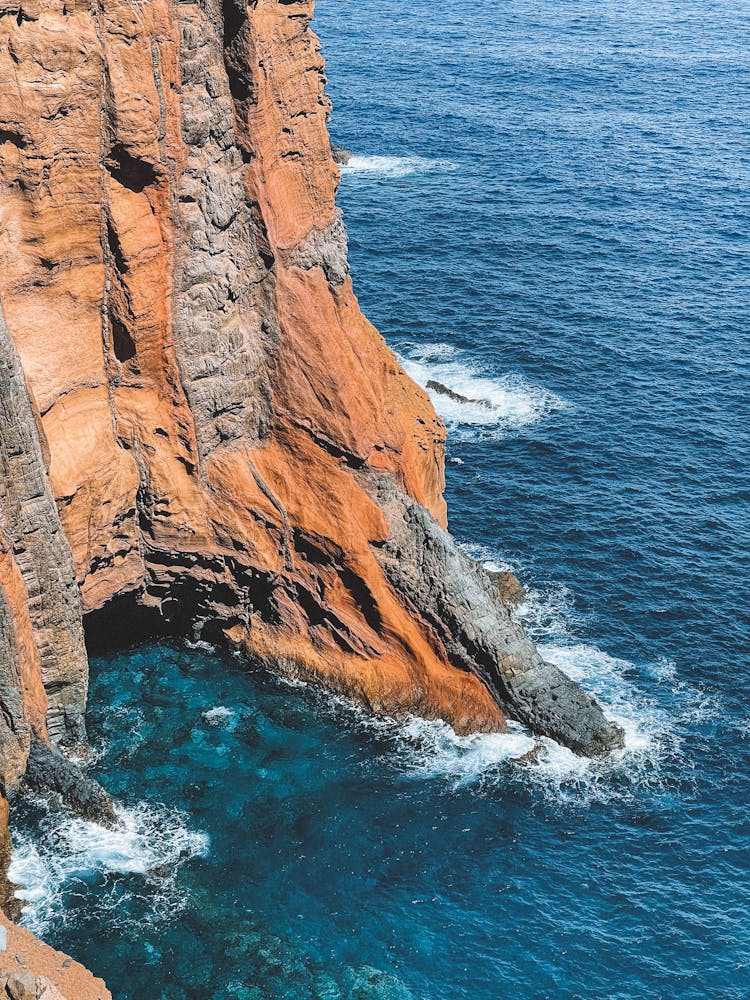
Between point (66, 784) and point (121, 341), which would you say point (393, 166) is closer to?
point (121, 341)

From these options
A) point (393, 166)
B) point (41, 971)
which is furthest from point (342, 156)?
point (41, 971)

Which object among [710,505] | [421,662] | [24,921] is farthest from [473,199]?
[24,921]

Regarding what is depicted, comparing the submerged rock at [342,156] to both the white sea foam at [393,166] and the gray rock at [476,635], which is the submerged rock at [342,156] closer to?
the white sea foam at [393,166]

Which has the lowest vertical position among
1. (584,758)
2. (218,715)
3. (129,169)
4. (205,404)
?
(584,758)

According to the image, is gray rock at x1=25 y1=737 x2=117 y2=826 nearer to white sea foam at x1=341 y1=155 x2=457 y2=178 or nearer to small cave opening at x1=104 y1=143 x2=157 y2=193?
small cave opening at x1=104 y1=143 x2=157 y2=193

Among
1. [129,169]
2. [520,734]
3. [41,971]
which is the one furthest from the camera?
[520,734]

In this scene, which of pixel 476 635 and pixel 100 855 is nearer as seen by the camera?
pixel 100 855
